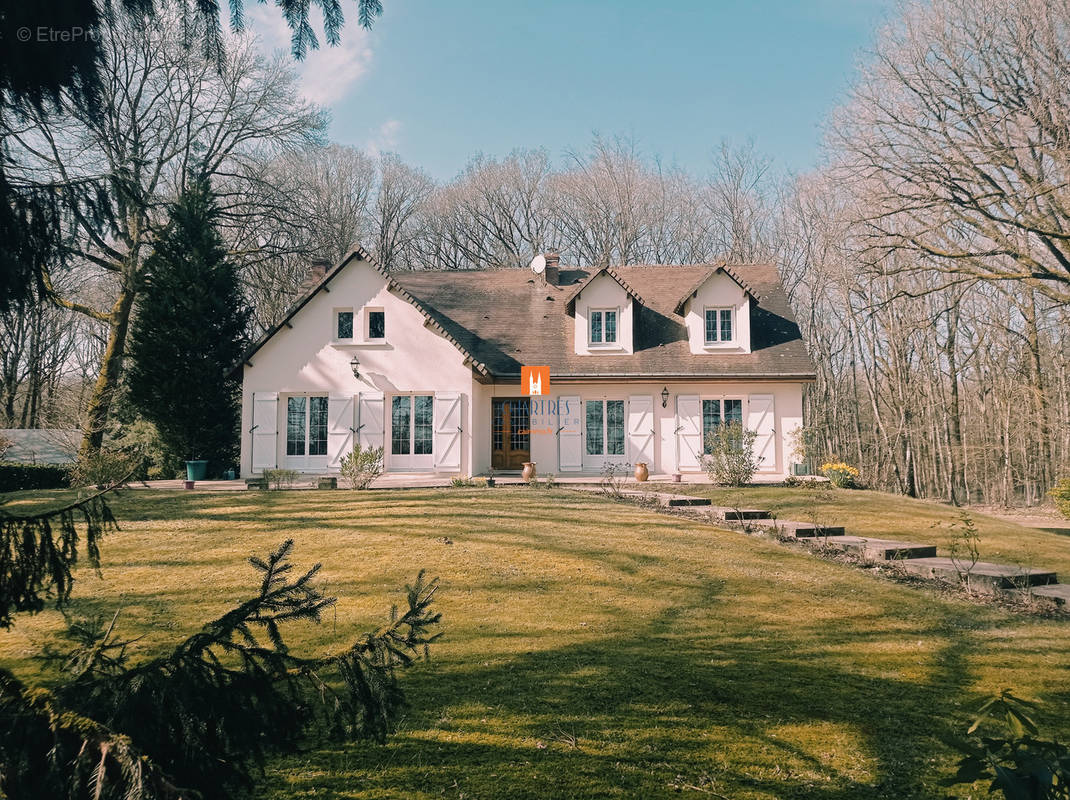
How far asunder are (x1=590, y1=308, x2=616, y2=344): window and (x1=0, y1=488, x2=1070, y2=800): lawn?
34.1 feet

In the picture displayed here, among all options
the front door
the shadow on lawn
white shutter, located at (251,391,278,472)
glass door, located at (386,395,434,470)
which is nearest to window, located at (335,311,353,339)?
glass door, located at (386,395,434,470)

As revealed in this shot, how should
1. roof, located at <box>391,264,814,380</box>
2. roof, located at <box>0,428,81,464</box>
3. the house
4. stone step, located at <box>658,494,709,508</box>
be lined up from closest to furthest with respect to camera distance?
stone step, located at <box>658,494,709,508</box> → the house → roof, located at <box>0,428,81,464</box> → roof, located at <box>391,264,814,380</box>

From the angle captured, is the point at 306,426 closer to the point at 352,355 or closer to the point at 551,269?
the point at 352,355

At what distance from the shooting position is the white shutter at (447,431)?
17734 mm

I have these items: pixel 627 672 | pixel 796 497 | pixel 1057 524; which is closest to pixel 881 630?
pixel 627 672

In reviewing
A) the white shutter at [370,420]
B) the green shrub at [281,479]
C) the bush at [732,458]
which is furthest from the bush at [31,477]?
the bush at [732,458]

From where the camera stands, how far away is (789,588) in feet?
23.3

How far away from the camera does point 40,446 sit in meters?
20.9

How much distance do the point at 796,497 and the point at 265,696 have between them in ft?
44.3

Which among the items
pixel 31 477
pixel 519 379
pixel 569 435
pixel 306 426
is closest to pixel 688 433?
pixel 569 435

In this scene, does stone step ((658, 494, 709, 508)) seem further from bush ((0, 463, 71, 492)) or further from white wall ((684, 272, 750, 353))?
bush ((0, 463, 71, 492))

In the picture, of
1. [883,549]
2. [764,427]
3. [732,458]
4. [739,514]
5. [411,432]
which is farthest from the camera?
[764,427]

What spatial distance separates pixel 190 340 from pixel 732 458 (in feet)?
49.8

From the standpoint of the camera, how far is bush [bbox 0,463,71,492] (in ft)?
52.6
